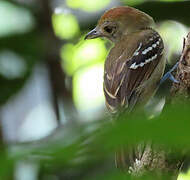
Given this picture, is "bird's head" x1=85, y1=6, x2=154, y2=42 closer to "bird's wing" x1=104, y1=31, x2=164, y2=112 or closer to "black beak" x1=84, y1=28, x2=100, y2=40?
"black beak" x1=84, y1=28, x2=100, y2=40

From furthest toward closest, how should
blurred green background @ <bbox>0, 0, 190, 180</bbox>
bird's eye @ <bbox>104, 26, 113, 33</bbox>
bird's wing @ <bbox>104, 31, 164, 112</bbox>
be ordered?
bird's eye @ <bbox>104, 26, 113, 33</bbox>, bird's wing @ <bbox>104, 31, 164, 112</bbox>, blurred green background @ <bbox>0, 0, 190, 180</bbox>

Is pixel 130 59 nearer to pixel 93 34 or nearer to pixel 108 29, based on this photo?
pixel 93 34

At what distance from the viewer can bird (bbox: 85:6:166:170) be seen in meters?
3.67

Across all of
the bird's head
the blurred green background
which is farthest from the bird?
the blurred green background

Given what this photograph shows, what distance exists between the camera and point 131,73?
3.79m

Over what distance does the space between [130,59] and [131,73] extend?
0.73 feet

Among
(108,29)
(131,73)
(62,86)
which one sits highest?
(131,73)

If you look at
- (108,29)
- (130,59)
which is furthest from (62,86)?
(108,29)

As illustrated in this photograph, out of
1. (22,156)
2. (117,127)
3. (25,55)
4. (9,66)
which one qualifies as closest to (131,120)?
(117,127)

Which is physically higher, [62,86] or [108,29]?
[108,29]

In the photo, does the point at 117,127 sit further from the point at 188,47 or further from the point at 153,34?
the point at 153,34

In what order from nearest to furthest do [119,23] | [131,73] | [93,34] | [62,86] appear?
[131,73]
[62,86]
[93,34]
[119,23]

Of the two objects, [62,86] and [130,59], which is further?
[62,86]

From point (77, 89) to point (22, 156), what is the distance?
4762 mm
